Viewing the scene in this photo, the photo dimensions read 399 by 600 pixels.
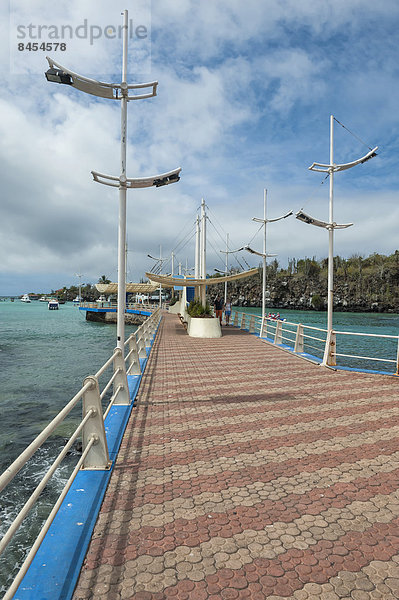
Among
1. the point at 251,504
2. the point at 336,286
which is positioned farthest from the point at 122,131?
the point at 336,286

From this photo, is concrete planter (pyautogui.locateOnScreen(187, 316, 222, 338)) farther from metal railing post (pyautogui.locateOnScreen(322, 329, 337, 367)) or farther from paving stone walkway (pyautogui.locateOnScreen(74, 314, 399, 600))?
paving stone walkway (pyautogui.locateOnScreen(74, 314, 399, 600))

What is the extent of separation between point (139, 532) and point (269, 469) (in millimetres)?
1677

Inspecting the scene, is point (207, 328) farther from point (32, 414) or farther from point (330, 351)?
point (32, 414)

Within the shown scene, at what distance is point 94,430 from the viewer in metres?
3.72

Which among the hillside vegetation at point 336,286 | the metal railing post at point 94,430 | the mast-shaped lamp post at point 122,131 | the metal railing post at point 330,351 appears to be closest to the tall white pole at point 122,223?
the mast-shaped lamp post at point 122,131

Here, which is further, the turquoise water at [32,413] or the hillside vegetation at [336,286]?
the hillside vegetation at [336,286]

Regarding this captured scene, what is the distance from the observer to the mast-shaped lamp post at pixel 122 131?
6262mm

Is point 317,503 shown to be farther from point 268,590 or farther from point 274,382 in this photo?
point 274,382

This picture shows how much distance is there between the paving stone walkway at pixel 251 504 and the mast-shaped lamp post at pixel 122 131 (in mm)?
2266

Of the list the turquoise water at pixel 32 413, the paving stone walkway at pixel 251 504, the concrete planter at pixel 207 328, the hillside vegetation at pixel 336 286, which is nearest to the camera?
the paving stone walkway at pixel 251 504

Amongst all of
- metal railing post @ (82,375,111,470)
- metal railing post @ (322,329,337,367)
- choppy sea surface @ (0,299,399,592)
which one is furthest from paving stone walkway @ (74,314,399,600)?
metal railing post @ (322,329,337,367)

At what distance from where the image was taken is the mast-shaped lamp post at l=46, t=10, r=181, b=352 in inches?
247

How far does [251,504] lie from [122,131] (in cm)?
702

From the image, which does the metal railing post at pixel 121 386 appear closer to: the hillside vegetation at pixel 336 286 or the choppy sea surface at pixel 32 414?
the choppy sea surface at pixel 32 414
